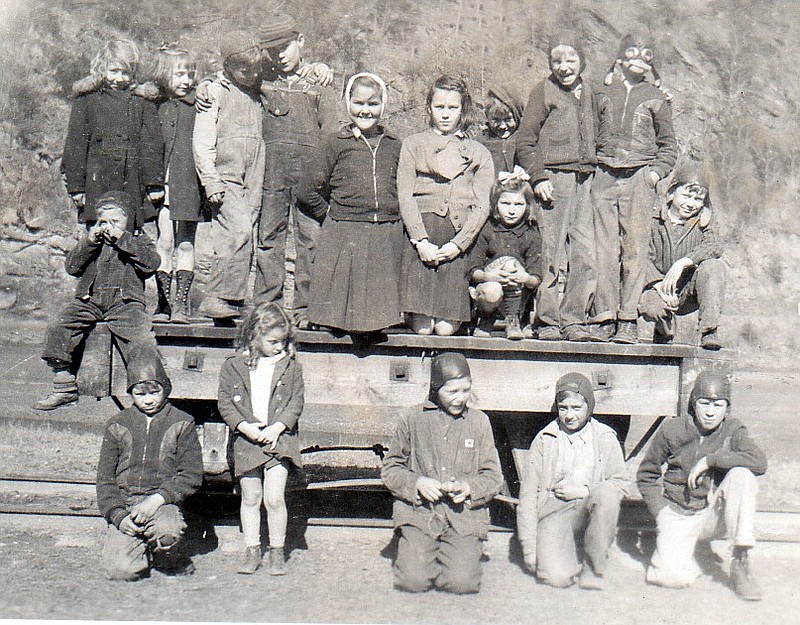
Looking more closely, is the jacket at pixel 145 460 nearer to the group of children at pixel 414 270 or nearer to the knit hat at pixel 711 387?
the group of children at pixel 414 270

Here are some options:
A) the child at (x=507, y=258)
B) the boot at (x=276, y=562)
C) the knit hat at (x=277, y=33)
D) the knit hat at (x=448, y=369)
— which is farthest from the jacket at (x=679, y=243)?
the boot at (x=276, y=562)

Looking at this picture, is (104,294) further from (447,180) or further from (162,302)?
(447,180)

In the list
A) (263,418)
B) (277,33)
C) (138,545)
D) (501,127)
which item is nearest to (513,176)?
(501,127)

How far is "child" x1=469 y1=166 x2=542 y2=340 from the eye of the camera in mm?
5570

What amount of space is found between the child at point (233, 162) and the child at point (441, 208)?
100cm

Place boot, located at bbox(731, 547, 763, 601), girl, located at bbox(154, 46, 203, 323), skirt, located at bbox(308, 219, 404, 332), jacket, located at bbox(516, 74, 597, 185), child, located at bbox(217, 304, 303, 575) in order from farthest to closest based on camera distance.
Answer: girl, located at bbox(154, 46, 203, 323)
jacket, located at bbox(516, 74, 597, 185)
skirt, located at bbox(308, 219, 404, 332)
child, located at bbox(217, 304, 303, 575)
boot, located at bbox(731, 547, 763, 601)

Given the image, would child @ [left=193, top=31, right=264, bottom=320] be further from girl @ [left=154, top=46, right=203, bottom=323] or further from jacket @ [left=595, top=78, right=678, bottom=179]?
jacket @ [left=595, top=78, right=678, bottom=179]

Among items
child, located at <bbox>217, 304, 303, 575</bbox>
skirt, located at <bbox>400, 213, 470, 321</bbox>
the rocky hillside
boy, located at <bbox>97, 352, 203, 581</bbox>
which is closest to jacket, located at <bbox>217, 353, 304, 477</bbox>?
child, located at <bbox>217, 304, 303, 575</bbox>

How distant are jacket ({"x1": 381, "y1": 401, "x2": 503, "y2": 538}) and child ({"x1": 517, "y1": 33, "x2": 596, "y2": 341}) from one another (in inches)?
54.1

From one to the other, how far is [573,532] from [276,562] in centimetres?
156

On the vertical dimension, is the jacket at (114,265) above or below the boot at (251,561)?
above

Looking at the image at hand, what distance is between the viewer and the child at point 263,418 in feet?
15.6

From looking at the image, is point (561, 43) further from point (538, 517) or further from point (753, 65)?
point (753, 65)

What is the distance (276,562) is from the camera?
187 inches
